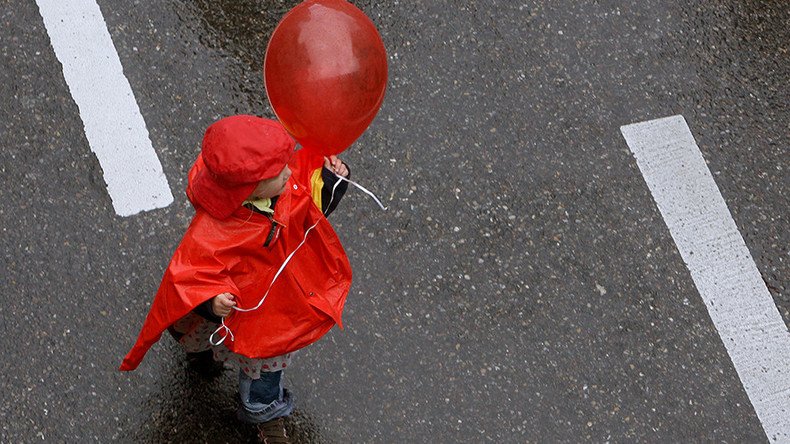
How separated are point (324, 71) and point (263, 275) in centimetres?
65

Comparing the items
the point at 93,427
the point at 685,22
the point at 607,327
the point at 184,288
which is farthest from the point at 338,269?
the point at 685,22

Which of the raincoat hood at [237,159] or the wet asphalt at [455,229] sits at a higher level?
the raincoat hood at [237,159]

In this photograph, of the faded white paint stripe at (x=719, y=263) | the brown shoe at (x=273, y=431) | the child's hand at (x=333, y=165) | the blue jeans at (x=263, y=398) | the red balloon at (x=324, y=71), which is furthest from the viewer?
the faded white paint stripe at (x=719, y=263)

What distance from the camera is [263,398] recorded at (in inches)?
135

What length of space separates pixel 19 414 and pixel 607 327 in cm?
227

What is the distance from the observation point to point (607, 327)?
4070 mm

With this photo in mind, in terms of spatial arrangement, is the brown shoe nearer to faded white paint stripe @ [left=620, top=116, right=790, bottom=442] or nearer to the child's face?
the child's face

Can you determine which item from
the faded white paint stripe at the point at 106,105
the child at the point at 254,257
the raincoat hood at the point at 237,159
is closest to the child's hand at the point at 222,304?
the child at the point at 254,257

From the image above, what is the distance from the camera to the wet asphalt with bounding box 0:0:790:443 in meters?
3.74

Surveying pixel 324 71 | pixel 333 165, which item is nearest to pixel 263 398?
pixel 333 165

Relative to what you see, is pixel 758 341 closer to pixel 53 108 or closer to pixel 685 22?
pixel 685 22

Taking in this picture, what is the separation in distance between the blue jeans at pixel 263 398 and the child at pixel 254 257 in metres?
0.02

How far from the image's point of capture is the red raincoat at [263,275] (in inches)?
111

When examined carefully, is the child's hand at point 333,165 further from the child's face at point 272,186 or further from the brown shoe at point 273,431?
the brown shoe at point 273,431
